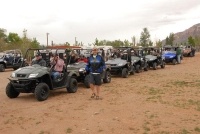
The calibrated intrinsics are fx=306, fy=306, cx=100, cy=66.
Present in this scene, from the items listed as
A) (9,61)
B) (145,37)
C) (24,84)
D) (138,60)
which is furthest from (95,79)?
(145,37)

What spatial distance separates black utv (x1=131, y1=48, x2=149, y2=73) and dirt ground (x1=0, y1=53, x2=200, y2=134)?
7883 mm

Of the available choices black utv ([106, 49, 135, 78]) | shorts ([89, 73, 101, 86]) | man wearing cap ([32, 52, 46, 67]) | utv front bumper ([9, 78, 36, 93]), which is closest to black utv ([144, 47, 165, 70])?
black utv ([106, 49, 135, 78])

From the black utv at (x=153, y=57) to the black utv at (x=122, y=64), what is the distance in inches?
181

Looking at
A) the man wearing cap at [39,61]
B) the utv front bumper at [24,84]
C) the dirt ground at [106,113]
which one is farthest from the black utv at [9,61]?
the utv front bumper at [24,84]

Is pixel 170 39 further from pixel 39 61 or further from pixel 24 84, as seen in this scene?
pixel 24 84

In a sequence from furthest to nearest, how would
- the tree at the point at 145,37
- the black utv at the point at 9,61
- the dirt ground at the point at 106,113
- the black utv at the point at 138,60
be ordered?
the tree at the point at 145,37
the black utv at the point at 9,61
the black utv at the point at 138,60
the dirt ground at the point at 106,113

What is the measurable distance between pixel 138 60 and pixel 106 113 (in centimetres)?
1195

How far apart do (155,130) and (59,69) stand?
17.6 ft

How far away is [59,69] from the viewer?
10781mm

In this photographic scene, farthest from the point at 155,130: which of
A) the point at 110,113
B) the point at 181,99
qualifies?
the point at 181,99

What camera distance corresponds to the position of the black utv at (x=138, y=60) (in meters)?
19.1

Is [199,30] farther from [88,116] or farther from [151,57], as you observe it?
[88,116]

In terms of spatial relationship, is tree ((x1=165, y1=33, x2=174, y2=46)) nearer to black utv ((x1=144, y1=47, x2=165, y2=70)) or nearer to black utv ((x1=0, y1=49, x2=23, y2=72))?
black utv ((x1=144, y1=47, x2=165, y2=70))

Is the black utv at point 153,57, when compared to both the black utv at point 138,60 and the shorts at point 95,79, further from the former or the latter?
the shorts at point 95,79
